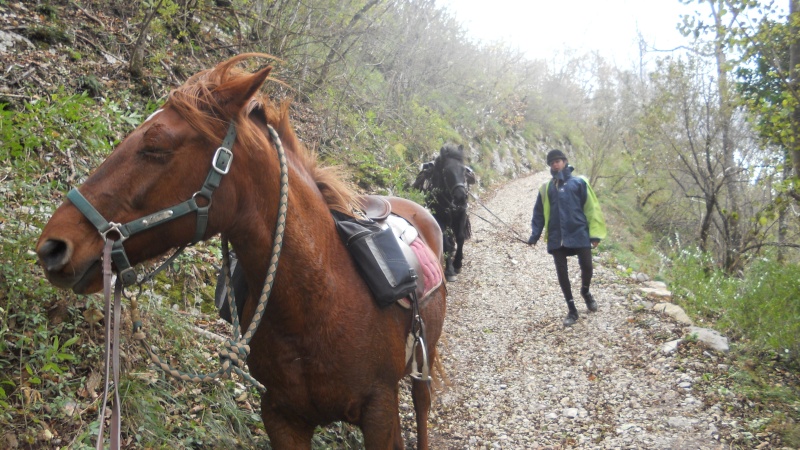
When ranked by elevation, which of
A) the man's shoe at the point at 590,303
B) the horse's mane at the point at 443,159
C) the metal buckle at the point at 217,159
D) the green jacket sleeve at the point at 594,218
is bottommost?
the man's shoe at the point at 590,303

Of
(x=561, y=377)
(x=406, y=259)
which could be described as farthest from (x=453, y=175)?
(x=406, y=259)

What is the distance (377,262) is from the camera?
225 cm

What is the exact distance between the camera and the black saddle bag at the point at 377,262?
7.32 ft

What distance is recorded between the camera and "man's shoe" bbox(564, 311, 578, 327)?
6.32 m

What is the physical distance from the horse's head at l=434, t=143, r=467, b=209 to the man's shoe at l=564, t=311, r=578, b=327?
2541 millimetres

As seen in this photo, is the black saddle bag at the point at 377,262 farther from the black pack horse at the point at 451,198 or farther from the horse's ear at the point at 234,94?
the black pack horse at the point at 451,198

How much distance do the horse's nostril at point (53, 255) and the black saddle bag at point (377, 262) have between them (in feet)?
3.61

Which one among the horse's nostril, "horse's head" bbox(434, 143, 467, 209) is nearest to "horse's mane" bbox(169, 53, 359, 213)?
the horse's nostril

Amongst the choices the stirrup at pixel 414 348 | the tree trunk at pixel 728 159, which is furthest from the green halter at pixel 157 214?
the tree trunk at pixel 728 159

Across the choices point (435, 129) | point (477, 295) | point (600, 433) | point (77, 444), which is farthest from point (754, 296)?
point (435, 129)

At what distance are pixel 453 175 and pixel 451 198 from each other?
1.35ft

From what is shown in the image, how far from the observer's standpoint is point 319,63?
28.0 feet

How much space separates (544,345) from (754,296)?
2.29 m

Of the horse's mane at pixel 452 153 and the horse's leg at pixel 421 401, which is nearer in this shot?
the horse's leg at pixel 421 401
